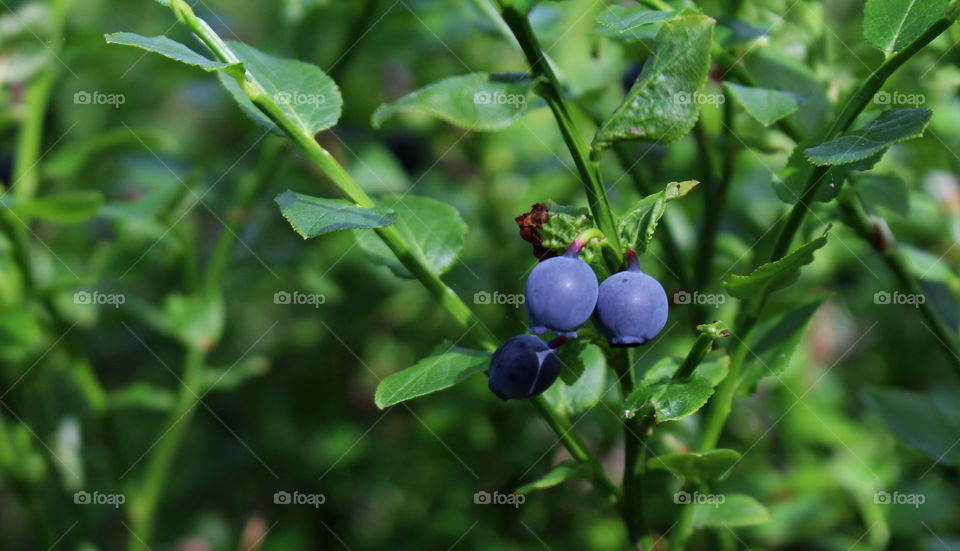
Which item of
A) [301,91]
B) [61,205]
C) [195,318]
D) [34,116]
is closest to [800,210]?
[301,91]

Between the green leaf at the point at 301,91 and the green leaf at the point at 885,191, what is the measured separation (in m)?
0.70

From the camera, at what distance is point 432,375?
35.4 inches

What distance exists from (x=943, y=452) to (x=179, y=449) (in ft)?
5.84

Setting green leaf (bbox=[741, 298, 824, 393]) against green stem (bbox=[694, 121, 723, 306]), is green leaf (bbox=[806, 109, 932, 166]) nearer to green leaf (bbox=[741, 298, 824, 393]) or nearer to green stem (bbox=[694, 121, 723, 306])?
green leaf (bbox=[741, 298, 824, 393])

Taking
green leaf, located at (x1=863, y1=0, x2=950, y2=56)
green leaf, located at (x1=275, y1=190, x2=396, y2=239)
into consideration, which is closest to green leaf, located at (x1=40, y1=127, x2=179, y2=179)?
green leaf, located at (x1=275, y1=190, x2=396, y2=239)

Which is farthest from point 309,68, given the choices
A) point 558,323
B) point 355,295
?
point 355,295

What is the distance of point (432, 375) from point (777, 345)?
473 mm

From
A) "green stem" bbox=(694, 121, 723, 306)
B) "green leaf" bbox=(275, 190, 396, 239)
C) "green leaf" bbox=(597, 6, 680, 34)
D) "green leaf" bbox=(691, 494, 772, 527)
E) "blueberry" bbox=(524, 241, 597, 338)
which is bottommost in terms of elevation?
"green leaf" bbox=(691, 494, 772, 527)

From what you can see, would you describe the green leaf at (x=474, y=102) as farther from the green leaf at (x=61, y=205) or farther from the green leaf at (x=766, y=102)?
the green leaf at (x=61, y=205)

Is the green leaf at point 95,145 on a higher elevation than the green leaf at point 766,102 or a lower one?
lower

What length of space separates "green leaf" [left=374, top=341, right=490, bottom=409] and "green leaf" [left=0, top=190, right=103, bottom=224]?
0.76 meters

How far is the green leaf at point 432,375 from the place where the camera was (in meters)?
0.87

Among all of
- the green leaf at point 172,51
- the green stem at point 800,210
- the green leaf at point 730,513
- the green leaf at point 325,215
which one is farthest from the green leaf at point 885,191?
the green leaf at point 172,51

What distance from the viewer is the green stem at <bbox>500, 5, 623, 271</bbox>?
2.78 ft
